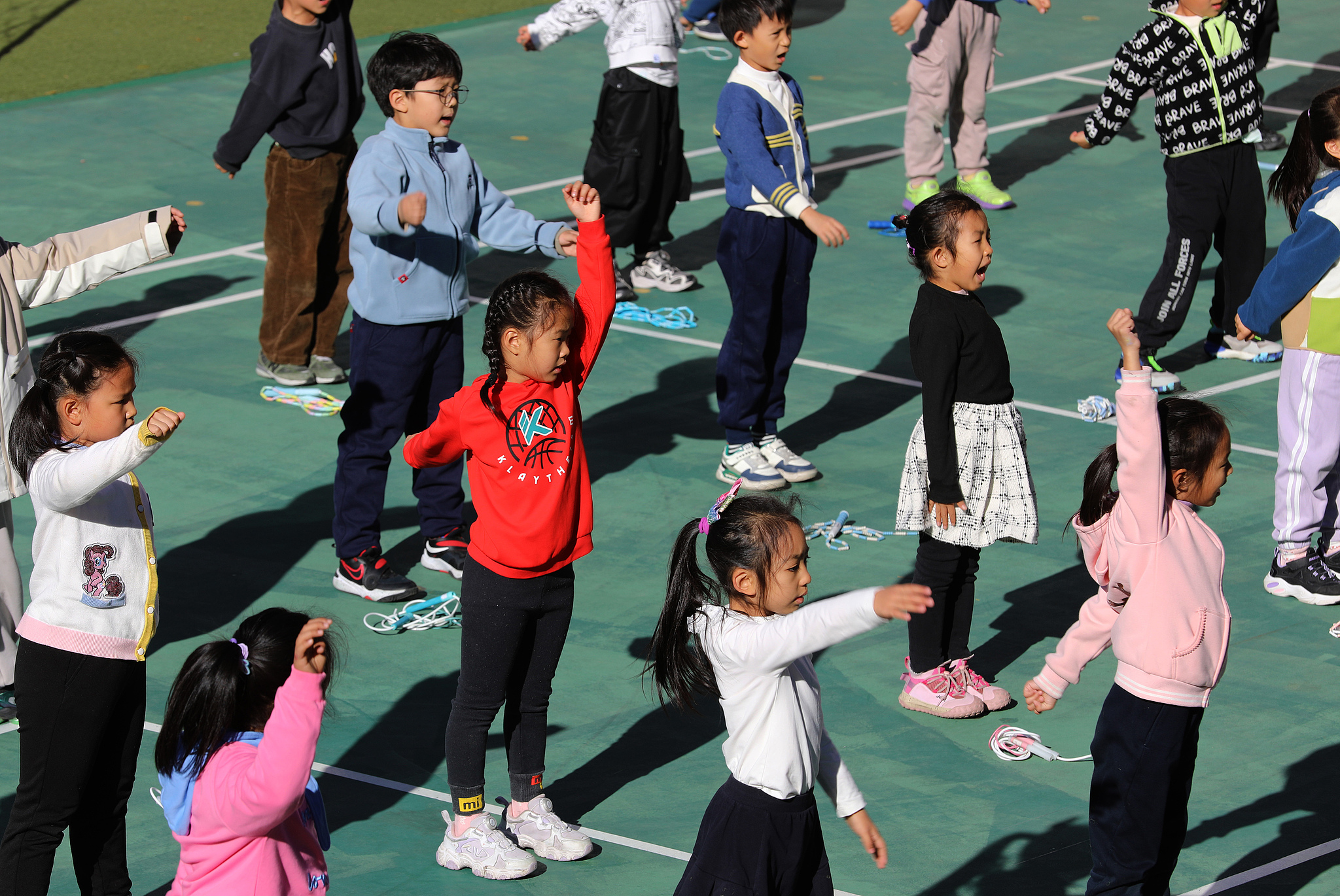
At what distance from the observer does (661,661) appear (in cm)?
422

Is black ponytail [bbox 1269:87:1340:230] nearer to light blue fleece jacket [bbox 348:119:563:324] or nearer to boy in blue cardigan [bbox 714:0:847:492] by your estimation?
boy in blue cardigan [bbox 714:0:847:492]

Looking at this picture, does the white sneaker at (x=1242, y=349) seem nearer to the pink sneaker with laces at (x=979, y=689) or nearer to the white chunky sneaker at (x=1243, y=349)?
the white chunky sneaker at (x=1243, y=349)

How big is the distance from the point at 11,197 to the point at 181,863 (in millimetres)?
9297

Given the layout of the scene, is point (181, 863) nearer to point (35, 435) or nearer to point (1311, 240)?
point (35, 435)

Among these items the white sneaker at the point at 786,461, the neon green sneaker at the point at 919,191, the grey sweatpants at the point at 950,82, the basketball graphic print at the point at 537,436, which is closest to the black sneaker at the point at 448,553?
the white sneaker at the point at 786,461

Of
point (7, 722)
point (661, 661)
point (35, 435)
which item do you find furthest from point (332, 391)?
point (661, 661)

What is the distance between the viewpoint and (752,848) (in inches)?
157

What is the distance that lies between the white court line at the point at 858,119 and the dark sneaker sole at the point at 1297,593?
18.4 feet

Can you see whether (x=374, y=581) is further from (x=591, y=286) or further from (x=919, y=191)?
(x=919, y=191)

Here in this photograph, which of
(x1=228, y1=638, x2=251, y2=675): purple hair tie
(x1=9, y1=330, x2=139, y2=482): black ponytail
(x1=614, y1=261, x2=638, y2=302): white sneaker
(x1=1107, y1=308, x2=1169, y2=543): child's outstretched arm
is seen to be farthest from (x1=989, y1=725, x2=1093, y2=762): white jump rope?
(x1=614, y1=261, x2=638, y2=302): white sneaker

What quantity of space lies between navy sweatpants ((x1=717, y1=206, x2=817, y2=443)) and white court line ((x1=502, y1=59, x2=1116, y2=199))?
3.42m

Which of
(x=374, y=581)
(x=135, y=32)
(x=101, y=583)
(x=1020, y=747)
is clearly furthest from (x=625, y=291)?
(x=135, y=32)

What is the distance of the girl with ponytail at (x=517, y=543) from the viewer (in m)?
4.91

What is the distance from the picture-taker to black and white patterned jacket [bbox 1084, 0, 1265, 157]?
8.89 m
